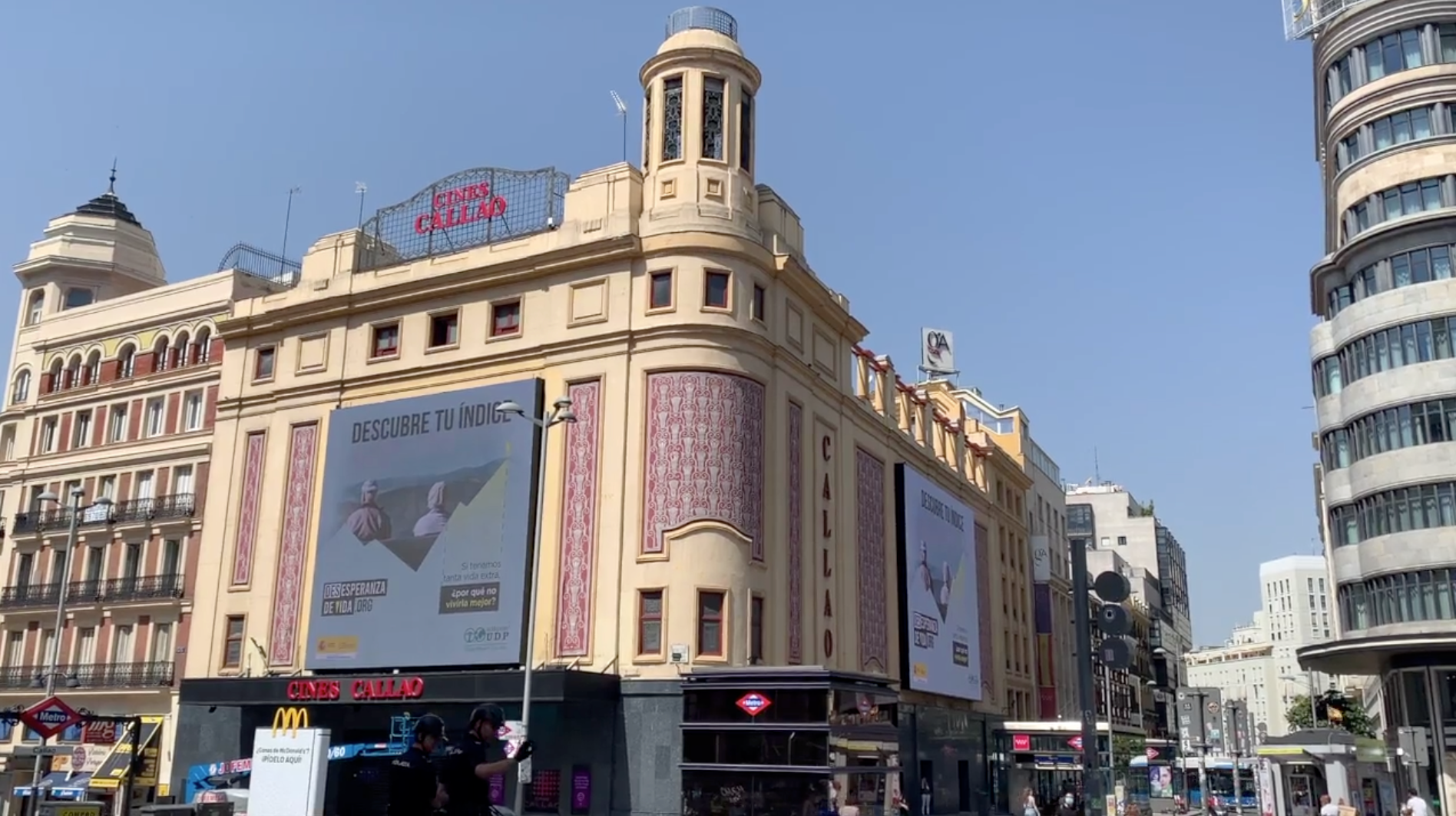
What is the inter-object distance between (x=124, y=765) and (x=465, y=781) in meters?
39.1

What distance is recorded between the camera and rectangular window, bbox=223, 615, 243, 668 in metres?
40.2

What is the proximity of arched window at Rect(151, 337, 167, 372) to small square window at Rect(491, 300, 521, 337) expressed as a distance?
1694cm

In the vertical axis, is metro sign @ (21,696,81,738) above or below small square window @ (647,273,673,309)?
below

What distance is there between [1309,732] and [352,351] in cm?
3250

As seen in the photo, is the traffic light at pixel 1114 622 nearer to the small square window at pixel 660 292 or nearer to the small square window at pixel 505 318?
the small square window at pixel 660 292

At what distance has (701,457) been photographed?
34719 mm

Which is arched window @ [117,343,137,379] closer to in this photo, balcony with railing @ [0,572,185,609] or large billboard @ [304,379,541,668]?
balcony with railing @ [0,572,185,609]

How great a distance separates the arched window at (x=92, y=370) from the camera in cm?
4991

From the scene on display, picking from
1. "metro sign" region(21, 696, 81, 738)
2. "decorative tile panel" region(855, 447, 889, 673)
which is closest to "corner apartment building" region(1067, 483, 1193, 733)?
"decorative tile panel" region(855, 447, 889, 673)

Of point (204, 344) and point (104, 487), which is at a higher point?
point (204, 344)

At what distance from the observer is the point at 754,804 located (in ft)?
88.5

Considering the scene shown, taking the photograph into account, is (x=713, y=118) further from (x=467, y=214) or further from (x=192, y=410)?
(x=192, y=410)

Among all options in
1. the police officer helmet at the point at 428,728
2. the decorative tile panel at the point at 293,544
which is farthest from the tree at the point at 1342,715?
the police officer helmet at the point at 428,728

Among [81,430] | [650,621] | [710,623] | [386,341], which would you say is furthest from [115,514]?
[710,623]
